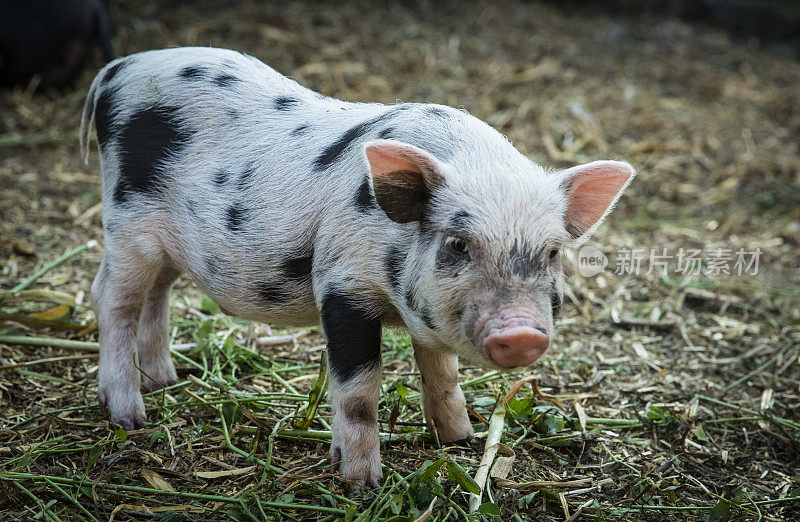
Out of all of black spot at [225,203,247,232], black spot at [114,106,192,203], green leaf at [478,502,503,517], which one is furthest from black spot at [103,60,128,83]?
green leaf at [478,502,503,517]

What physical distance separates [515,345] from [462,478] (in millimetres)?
558

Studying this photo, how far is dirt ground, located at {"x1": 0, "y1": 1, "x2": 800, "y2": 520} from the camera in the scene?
2723 millimetres

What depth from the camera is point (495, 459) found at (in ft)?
9.04

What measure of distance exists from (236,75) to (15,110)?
4111mm

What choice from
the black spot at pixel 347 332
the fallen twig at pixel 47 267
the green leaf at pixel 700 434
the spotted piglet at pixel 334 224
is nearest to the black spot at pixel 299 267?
the spotted piglet at pixel 334 224

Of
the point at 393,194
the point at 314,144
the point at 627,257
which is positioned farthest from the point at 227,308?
the point at 627,257

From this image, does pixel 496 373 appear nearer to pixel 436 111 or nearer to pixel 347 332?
pixel 347 332

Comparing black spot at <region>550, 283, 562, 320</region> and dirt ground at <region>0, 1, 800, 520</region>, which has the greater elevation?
black spot at <region>550, 283, 562, 320</region>

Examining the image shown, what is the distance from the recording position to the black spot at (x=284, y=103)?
9.82ft

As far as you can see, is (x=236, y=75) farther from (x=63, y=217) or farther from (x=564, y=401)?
(x=63, y=217)

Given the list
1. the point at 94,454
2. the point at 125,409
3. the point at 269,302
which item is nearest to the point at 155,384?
the point at 125,409

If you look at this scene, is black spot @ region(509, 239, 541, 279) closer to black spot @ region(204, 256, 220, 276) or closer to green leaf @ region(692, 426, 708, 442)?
black spot @ region(204, 256, 220, 276)

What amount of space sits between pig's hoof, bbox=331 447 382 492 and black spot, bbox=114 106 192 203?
1.20 metres

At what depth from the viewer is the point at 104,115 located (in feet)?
10.3
